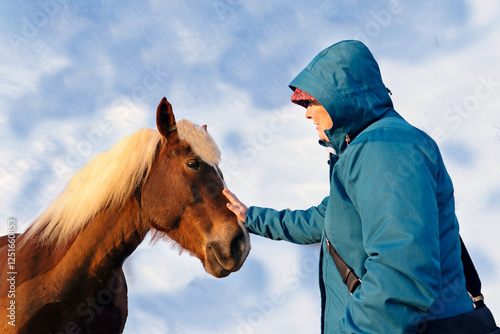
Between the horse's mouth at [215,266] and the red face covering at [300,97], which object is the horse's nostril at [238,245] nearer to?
the horse's mouth at [215,266]

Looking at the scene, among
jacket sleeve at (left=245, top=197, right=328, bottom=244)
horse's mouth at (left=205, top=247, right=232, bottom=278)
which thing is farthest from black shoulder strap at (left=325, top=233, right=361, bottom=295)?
horse's mouth at (left=205, top=247, right=232, bottom=278)

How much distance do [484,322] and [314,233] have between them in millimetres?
1437

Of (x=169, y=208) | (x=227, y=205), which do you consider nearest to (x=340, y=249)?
(x=227, y=205)

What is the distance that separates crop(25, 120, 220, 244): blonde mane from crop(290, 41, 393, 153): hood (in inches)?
70.3

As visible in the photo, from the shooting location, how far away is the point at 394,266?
57.9 inches

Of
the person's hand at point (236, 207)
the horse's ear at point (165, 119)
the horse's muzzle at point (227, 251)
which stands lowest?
the horse's muzzle at point (227, 251)

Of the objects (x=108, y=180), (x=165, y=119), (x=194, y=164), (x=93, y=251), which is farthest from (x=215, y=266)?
(x=165, y=119)

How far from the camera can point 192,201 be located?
3525mm

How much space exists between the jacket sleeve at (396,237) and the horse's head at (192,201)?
1844mm

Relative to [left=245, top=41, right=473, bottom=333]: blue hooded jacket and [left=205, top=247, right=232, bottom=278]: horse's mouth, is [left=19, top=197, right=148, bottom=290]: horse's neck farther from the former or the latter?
[left=245, top=41, right=473, bottom=333]: blue hooded jacket

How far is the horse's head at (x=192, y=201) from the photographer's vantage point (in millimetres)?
3455

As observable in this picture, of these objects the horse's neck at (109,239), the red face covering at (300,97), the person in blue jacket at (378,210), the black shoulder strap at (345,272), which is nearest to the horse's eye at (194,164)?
the horse's neck at (109,239)

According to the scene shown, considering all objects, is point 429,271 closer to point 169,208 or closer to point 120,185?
point 169,208

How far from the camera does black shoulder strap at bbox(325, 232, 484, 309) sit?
6.24 feet
